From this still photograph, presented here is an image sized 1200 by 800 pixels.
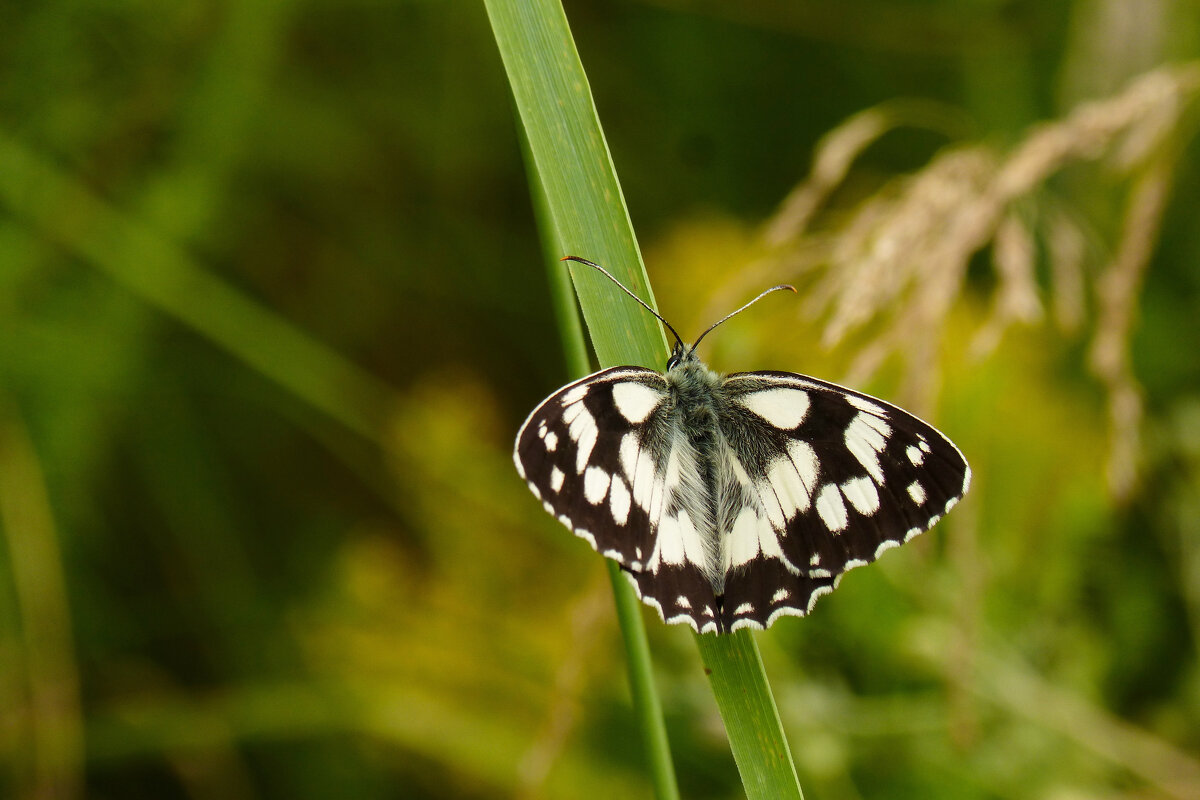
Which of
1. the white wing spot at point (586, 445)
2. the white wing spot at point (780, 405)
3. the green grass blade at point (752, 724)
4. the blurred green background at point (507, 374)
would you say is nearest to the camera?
the green grass blade at point (752, 724)

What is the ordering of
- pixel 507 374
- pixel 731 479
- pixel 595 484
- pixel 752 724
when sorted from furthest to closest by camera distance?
1. pixel 507 374
2. pixel 731 479
3. pixel 595 484
4. pixel 752 724

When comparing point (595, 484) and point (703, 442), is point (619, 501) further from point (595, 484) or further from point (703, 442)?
point (703, 442)

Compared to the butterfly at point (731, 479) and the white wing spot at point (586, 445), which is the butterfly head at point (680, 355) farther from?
Answer: the white wing spot at point (586, 445)

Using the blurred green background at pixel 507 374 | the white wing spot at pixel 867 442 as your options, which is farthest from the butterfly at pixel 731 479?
the blurred green background at pixel 507 374

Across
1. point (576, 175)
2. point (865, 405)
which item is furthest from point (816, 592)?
point (576, 175)

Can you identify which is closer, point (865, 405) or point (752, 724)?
point (752, 724)

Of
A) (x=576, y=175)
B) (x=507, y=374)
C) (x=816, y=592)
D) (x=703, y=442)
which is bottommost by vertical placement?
(x=816, y=592)
